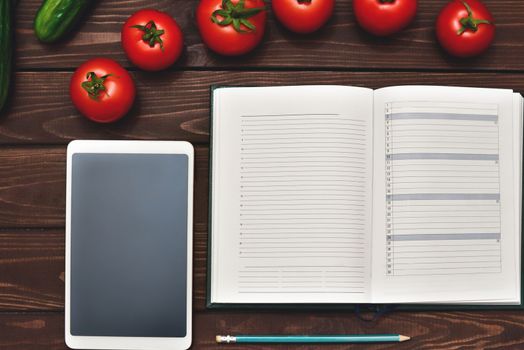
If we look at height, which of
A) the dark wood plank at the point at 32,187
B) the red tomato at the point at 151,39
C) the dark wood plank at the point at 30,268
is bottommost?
the dark wood plank at the point at 30,268

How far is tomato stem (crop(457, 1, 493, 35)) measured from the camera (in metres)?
0.76

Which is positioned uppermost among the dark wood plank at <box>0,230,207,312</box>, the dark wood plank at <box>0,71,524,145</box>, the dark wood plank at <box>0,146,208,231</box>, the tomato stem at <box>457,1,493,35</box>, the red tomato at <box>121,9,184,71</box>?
the tomato stem at <box>457,1,493,35</box>

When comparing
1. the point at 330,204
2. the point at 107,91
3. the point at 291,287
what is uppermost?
the point at 107,91

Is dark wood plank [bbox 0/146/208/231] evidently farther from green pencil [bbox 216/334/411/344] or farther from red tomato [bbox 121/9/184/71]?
green pencil [bbox 216/334/411/344]

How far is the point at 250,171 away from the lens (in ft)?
2.59

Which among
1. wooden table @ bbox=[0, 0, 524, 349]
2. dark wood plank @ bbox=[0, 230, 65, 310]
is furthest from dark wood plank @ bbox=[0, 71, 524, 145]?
dark wood plank @ bbox=[0, 230, 65, 310]

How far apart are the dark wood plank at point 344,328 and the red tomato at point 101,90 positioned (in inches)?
10.6

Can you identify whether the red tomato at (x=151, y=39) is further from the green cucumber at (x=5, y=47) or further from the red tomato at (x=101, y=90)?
the green cucumber at (x=5, y=47)

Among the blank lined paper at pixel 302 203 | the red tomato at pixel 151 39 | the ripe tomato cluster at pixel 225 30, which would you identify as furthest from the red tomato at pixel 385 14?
the red tomato at pixel 151 39

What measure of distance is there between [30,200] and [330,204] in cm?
39

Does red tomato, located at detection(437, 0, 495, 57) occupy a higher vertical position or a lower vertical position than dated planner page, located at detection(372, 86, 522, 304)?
higher

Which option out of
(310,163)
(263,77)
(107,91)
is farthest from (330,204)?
(107,91)

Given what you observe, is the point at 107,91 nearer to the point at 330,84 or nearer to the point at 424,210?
the point at 330,84

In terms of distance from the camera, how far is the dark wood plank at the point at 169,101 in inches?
31.7
